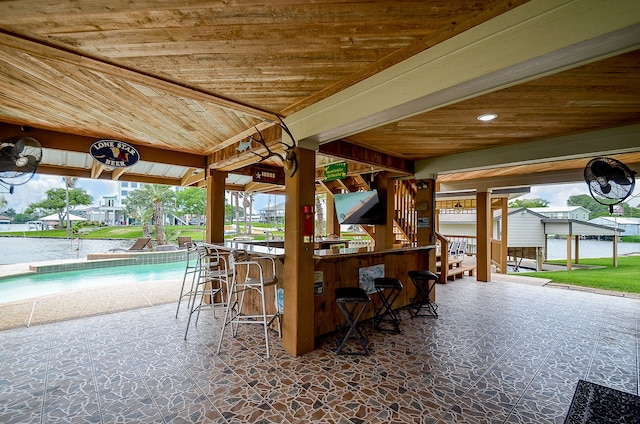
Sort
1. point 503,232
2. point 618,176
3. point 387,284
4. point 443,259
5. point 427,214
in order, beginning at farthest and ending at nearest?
point 503,232, point 443,259, point 427,214, point 387,284, point 618,176

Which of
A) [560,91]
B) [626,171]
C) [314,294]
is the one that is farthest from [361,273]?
[626,171]

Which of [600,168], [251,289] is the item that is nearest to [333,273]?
[251,289]

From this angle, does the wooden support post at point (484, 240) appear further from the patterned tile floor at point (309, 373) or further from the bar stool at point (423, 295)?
the bar stool at point (423, 295)

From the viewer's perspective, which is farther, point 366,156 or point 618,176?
point 366,156

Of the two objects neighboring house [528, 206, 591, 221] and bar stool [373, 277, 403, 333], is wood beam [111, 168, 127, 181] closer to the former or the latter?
bar stool [373, 277, 403, 333]

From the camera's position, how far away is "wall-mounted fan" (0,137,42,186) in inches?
124

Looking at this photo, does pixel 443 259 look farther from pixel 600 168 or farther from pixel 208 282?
pixel 208 282

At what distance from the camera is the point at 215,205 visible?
518 centimetres

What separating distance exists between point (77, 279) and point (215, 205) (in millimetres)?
5924

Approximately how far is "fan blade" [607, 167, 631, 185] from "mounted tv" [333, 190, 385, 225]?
3476 millimetres

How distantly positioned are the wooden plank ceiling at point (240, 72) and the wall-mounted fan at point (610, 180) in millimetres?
552

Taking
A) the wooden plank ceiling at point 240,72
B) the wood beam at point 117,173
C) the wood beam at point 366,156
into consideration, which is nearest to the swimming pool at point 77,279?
the wood beam at point 117,173

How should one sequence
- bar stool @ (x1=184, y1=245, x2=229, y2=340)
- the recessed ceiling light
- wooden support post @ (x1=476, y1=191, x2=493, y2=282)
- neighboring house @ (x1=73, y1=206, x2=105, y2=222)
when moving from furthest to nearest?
neighboring house @ (x1=73, y1=206, x2=105, y2=222)
wooden support post @ (x1=476, y1=191, x2=493, y2=282)
bar stool @ (x1=184, y1=245, x2=229, y2=340)
the recessed ceiling light

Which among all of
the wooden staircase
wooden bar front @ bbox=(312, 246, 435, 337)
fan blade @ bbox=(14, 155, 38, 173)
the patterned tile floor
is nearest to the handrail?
the wooden staircase
